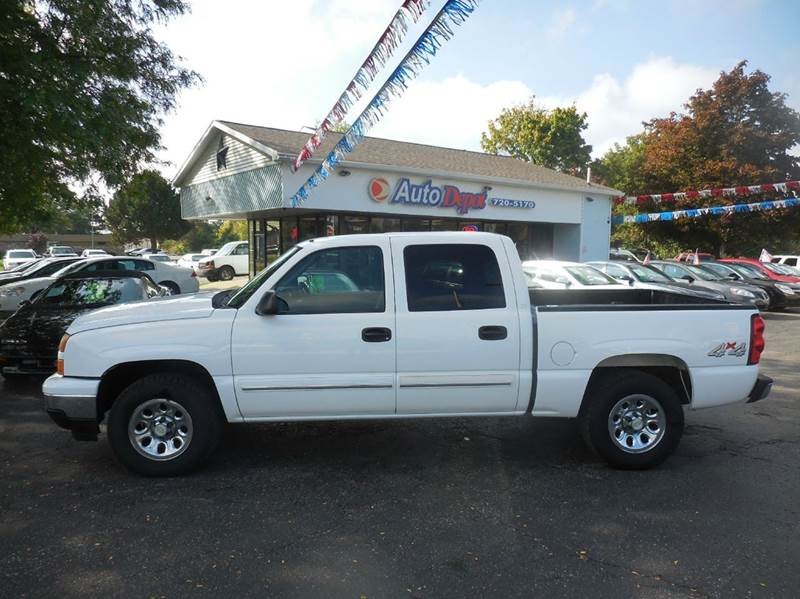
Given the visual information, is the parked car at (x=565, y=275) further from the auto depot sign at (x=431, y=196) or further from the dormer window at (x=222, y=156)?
the dormer window at (x=222, y=156)

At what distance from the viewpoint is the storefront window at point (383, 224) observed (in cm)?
1861

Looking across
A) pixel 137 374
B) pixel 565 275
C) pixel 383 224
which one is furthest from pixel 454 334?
pixel 383 224

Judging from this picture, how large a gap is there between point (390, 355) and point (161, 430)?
1.84 metres

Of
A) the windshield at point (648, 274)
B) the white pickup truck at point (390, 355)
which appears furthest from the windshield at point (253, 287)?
the windshield at point (648, 274)

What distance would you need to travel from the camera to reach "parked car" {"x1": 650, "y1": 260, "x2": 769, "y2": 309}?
15.2 metres

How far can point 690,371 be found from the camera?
4453mm

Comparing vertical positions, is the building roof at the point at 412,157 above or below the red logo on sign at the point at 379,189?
above

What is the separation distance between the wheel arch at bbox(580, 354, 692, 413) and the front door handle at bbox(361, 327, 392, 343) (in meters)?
1.64

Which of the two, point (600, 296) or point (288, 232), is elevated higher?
point (288, 232)

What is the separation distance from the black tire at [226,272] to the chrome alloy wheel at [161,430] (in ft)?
75.1

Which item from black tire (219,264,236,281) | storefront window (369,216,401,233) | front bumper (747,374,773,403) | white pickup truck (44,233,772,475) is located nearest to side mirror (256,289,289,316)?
white pickup truck (44,233,772,475)

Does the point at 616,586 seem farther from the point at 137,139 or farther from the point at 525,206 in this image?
the point at 525,206

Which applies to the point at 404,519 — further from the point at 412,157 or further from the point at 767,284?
the point at 412,157

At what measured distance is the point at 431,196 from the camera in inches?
720
